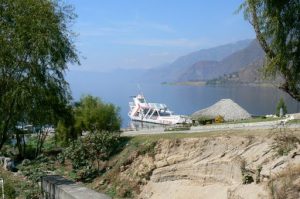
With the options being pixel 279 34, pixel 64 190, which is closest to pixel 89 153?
pixel 279 34

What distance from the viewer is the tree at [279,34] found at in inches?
336

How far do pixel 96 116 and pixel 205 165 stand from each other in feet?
64.2

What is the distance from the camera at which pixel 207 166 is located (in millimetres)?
21578

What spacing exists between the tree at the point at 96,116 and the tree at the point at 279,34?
1195 inches

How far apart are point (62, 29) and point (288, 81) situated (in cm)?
687

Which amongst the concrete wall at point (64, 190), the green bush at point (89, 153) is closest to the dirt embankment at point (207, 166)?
the green bush at point (89, 153)

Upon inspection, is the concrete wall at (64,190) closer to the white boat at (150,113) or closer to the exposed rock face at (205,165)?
the exposed rock face at (205,165)

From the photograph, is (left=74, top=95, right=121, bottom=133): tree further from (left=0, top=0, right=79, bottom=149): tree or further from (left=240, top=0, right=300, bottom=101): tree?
(left=240, top=0, right=300, bottom=101): tree

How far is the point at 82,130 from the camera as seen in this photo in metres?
40.1

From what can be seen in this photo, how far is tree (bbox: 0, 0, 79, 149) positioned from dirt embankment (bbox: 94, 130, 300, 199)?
20.9 ft

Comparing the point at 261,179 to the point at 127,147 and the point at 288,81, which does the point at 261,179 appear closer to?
the point at 288,81

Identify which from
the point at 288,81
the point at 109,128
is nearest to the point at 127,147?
the point at 109,128

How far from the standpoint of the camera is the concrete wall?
437 cm

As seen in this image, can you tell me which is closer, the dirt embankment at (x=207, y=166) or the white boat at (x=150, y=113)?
the dirt embankment at (x=207, y=166)
